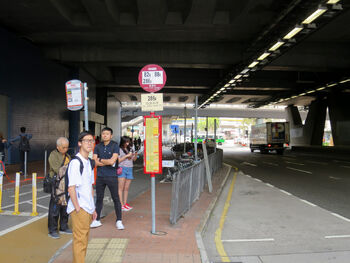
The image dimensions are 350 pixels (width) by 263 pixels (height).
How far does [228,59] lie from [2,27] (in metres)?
12.0

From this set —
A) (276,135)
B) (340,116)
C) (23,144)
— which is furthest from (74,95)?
(340,116)

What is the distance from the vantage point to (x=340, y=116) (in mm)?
33406

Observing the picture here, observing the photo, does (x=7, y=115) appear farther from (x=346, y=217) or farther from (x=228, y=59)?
(x=346, y=217)

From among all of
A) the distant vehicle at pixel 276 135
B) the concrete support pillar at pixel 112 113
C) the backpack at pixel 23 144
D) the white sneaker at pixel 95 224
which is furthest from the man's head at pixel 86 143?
the distant vehicle at pixel 276 135

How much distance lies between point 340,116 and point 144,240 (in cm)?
3364

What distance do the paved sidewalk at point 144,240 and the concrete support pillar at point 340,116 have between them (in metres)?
30.6

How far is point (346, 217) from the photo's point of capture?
23.6 ft

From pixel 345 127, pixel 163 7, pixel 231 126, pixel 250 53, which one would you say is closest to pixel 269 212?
pixel 163 7

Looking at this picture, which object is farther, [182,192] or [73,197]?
[182,192]

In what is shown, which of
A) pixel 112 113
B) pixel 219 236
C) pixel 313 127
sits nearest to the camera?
pixel 219 236

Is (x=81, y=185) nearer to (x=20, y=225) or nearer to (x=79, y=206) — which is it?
(x=79, y=206)

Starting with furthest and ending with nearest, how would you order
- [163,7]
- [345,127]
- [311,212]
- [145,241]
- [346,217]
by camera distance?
[345,127] < [163,7] < [311,212] < [346,217] < [145,241]

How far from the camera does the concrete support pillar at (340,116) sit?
1293 inches

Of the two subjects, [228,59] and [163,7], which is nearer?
[163,7]
